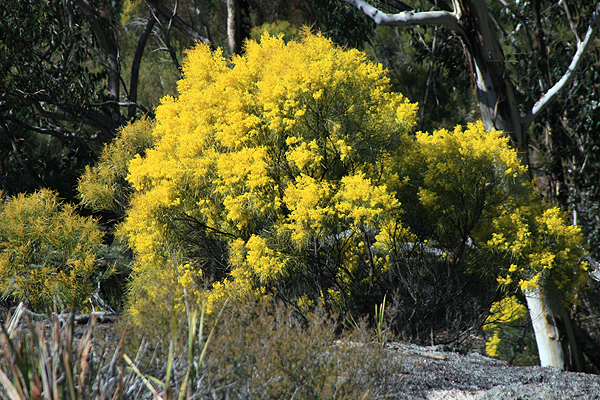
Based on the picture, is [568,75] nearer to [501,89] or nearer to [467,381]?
[501,89]

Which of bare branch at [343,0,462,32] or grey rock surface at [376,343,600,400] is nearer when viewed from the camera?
grey rock surface at [376,343,600,400]

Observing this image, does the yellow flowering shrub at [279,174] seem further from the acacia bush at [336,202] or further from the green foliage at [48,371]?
the green foliage at [48,371]

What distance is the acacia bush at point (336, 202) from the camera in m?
5.64

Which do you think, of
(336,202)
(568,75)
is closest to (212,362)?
(336,202)

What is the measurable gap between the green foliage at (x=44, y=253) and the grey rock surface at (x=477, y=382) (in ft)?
15.7

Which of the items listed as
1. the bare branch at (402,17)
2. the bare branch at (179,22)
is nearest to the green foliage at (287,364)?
the bare branch at (402,17)

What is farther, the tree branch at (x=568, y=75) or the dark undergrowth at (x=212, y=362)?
the tree branch at (x=568, y=75)

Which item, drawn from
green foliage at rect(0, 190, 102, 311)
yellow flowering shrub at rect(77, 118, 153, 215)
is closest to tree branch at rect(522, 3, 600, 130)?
yellow flowering shrub at rect(77, 118, 153, 215)

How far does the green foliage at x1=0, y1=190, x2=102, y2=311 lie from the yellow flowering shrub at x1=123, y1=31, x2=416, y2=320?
1.26 metres

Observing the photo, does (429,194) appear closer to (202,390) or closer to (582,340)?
(202,390)

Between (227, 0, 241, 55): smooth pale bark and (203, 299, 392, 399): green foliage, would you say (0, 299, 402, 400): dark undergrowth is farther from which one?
(227, 0, 241, 55): smooth pale bark

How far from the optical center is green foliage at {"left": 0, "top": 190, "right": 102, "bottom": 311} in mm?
6988

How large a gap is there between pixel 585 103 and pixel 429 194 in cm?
471

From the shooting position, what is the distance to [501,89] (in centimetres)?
784
